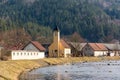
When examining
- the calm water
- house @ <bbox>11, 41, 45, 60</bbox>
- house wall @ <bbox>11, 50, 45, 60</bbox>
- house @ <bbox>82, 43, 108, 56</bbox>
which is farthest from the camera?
house @ <bbox>82, 43, 108, 56</bbox>

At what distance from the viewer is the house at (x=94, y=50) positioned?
133637 millimetres

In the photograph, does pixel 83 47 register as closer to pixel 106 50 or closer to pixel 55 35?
pixel 106 50

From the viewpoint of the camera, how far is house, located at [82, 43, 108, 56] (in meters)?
134

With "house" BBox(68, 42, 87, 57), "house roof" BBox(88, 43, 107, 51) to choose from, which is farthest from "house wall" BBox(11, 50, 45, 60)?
"house roof" BBox(88, 43, 107, 51)

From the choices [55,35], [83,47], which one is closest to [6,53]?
[55,35]

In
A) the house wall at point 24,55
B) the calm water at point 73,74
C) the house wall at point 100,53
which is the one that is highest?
the house wall at point 24,55

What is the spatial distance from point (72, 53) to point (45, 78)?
74280mm

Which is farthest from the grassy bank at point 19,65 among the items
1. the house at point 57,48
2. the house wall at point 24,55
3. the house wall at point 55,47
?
the house wall at point 55,47

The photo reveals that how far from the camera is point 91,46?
444 feet

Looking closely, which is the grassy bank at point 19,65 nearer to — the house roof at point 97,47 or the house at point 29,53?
the house at point 29,53

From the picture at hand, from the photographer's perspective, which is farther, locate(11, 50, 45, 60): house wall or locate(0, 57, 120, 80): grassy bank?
locate(11, 50, 45, 60): house wall

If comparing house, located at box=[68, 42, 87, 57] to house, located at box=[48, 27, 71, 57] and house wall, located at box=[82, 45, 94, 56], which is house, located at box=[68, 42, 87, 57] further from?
house, located at box=[48, 27, 71, 57]

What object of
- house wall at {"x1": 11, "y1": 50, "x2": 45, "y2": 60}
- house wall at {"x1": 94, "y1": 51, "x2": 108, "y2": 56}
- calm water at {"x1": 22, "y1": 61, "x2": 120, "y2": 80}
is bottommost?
house wall at {"x1": 94, "y1": 51, "x2": 108, "y2": 56}

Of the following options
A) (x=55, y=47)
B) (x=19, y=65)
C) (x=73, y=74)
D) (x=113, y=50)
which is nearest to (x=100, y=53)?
(x=113, y=50)
